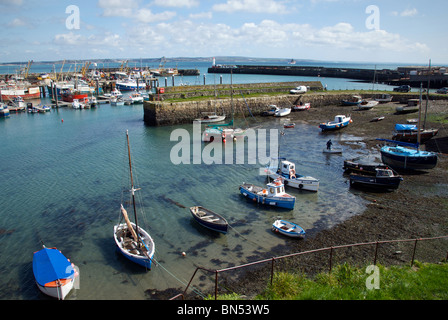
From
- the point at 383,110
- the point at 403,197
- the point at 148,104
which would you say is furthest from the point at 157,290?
the point at 383,110

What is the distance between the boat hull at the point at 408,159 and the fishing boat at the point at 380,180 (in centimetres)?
452

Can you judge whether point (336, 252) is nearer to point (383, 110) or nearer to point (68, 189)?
point (68, 189)

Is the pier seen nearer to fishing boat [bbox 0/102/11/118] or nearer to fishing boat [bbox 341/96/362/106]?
fishing boat [bbox 341/96/362/106]

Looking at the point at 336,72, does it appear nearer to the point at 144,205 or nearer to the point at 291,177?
the point at 291,177

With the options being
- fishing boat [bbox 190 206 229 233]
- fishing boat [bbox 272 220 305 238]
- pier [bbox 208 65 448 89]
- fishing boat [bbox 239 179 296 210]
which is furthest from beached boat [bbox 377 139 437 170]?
pier [bbox 208 65 448 89]

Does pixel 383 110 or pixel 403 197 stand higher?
pixel 383 110

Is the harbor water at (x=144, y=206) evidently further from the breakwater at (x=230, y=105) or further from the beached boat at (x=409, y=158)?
the breakwater at (x=230, y=105)

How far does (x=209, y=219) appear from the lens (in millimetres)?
20297

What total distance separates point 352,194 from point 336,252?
30.1ft

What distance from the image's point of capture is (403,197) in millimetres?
23969

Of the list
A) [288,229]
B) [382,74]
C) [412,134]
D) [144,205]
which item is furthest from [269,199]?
[382,74]

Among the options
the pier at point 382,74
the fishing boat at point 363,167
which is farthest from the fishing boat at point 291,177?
the pier at point 382,74

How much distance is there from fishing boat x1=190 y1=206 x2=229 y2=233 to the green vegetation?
23.3 feet

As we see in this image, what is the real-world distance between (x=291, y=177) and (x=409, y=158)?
37.0ft
